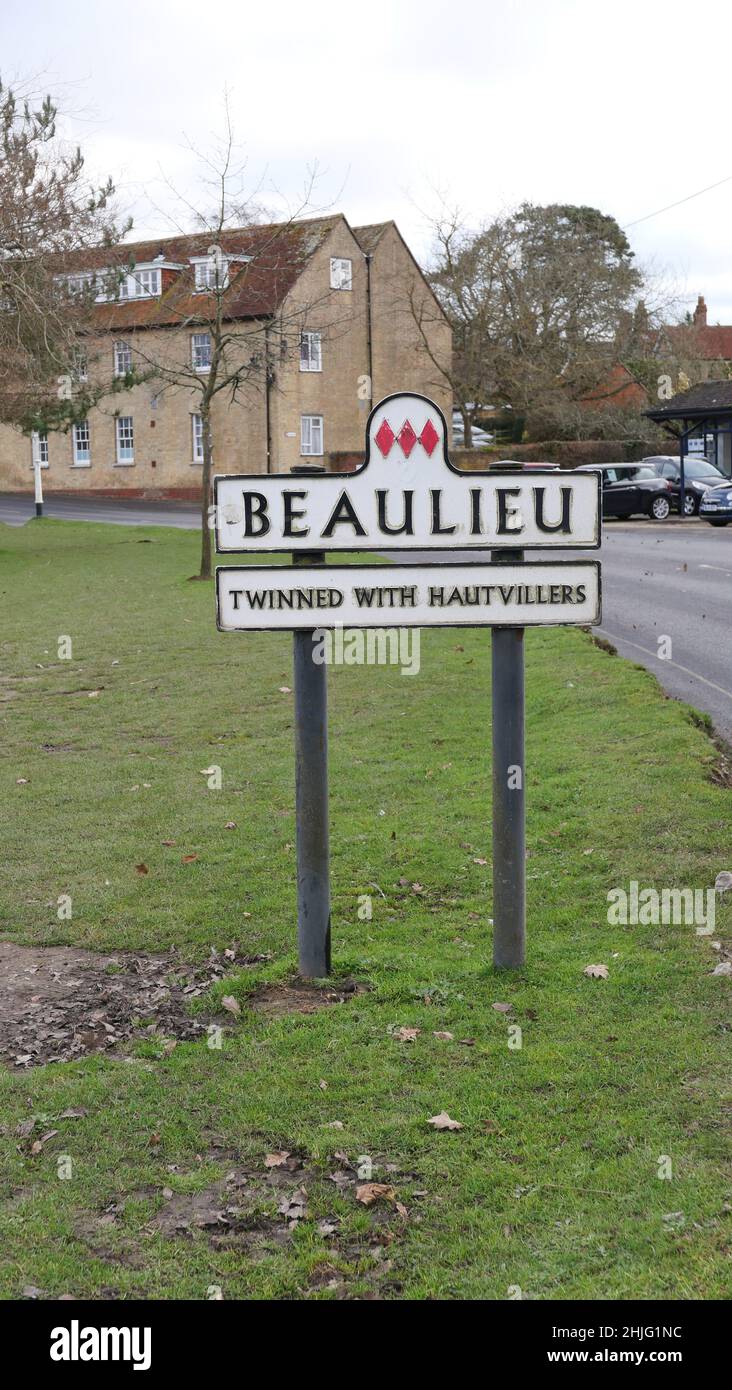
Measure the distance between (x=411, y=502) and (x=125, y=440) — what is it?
165ft

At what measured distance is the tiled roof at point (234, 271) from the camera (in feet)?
109

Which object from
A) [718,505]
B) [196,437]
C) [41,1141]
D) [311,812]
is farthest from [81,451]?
[41,1141]

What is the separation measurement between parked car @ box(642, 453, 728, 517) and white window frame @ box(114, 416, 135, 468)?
71.5ft

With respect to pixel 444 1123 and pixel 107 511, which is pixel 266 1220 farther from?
pixel 107 511

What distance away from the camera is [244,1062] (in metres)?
5.27

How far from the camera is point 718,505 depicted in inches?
1355

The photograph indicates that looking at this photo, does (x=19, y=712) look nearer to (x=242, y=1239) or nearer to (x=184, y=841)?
(x=184, y=841)

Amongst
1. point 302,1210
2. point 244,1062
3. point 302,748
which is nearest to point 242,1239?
point 302,1210

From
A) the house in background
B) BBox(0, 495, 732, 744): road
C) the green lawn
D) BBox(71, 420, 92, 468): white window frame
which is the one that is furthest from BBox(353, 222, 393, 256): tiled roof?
the green lawn

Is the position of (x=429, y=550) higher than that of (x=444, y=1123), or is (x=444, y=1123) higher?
(x=429, y=550)

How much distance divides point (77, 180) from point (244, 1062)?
78.6 ft

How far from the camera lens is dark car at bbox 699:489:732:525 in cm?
3412

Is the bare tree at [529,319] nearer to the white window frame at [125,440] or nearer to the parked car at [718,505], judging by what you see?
the white window frame at [125,440]

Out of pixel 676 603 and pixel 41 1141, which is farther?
pixel 676 603
